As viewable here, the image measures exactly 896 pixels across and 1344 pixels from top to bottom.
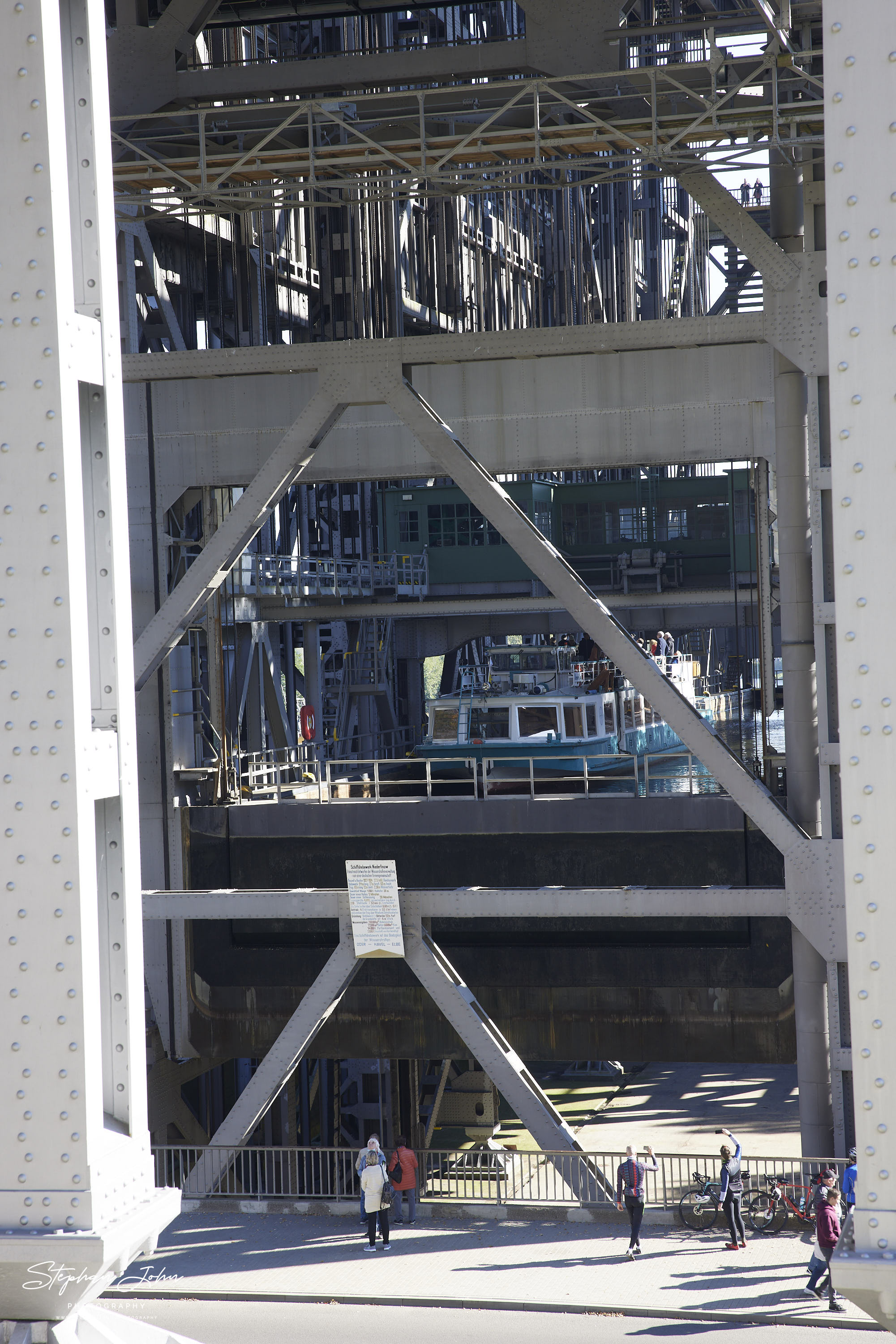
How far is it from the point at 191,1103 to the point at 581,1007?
12.4 metres

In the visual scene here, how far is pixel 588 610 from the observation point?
19656 millimetres

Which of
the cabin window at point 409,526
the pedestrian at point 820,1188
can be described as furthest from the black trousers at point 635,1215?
the cabin window at point 409,526

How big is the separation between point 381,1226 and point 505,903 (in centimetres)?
500

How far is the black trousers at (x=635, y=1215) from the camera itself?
52.3 feet

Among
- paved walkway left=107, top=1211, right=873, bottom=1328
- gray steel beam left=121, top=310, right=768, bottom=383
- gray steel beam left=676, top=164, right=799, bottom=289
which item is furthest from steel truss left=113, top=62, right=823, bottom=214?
paved walkway left=107, top=1211, right=873, bottom=1328

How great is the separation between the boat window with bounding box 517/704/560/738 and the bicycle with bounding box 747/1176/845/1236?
9.90 meters

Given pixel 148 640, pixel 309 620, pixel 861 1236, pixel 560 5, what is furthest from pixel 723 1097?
pixel 861 1236

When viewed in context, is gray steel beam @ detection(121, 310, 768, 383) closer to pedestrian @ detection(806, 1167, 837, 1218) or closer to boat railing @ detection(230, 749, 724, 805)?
boat railing @ detection(230, 749, 724, 805)

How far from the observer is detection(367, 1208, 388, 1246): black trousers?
647 inches

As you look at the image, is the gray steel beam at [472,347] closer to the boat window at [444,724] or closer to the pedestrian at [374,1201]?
the boat window at [444,724]

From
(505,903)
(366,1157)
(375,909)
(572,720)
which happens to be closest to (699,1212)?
(366,1157)

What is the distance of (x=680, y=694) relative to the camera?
19.2m

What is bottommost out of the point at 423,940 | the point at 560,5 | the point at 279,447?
the point at 423,940

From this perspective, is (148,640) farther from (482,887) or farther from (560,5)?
(560,5)
